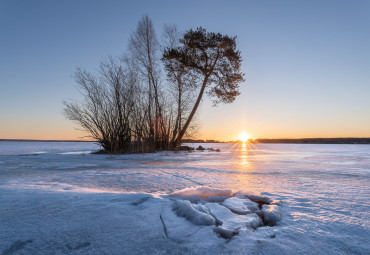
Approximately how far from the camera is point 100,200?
57.1 inches

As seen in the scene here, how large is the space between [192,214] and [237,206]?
343 mm

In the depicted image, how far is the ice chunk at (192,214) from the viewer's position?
1.09 m

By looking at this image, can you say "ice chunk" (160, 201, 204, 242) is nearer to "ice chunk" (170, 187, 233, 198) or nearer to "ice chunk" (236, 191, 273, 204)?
"ice chunk" (170, 187, 233, 198)

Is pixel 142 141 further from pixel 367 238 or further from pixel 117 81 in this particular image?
pixel 367 238

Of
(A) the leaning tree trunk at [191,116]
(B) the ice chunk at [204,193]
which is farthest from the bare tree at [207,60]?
(B) the ice chunk at [204,193]

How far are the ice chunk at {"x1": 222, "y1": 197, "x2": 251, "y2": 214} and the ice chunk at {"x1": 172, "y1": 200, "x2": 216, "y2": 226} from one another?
0.80 feet

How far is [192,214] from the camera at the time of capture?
1.16 meters

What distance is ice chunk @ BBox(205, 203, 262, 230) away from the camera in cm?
107

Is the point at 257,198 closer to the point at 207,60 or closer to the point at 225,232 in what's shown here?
the point at 225,232

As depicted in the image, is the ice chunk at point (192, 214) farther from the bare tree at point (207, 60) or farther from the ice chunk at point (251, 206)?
the bare tree at point (207, 60)

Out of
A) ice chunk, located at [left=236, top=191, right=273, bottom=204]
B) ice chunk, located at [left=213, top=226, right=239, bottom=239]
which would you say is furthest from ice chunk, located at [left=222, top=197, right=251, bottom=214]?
ice chunk, located at [left=213, top=226, right=239, bottom=239]

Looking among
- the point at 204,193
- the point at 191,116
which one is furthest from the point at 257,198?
the point at 191,116

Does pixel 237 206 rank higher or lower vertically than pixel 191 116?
lower

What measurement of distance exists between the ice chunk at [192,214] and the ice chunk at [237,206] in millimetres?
244
